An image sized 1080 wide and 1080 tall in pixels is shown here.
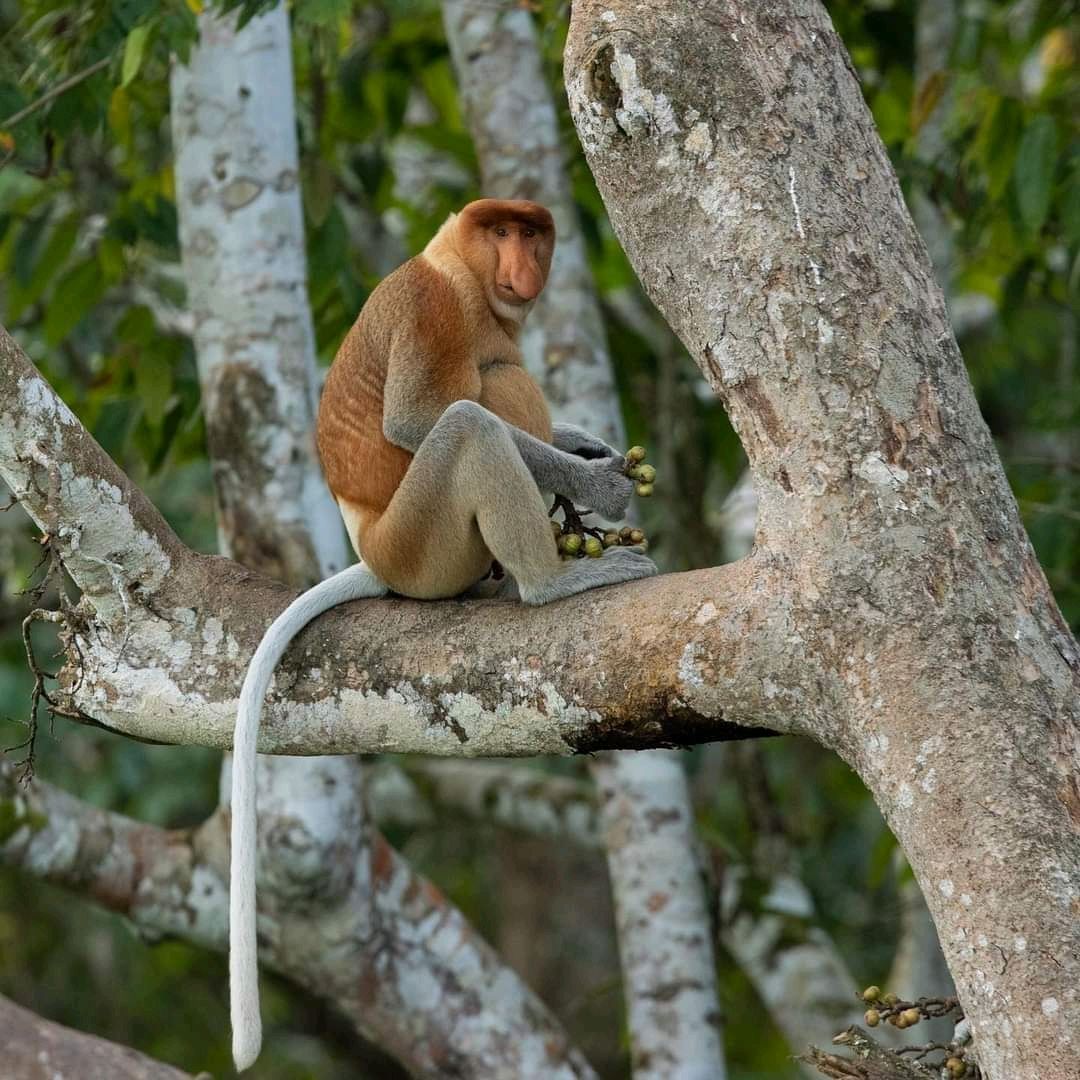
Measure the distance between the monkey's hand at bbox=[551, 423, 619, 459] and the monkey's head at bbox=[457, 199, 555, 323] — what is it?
0.27 meters

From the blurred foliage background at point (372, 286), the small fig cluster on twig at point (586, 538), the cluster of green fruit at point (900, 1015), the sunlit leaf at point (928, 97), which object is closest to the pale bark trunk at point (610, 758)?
the blurred foliage background at point (372, 286)

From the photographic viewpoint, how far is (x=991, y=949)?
1.92m

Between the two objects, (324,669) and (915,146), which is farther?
(915,146)

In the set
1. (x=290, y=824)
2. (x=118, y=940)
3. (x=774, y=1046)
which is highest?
(x=290, y=824)

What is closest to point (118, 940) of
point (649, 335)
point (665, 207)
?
point (649, 335)

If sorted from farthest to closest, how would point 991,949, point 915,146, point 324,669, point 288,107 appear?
point 915,146
point 288,107
point 324,669
point 991,949

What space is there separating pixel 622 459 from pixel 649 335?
3029 mm

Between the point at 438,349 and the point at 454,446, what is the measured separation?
31cm

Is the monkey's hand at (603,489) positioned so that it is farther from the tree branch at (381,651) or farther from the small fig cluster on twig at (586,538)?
the tree branch at (381,651)

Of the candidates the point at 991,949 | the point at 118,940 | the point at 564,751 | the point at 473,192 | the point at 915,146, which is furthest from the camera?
the point at 118,940

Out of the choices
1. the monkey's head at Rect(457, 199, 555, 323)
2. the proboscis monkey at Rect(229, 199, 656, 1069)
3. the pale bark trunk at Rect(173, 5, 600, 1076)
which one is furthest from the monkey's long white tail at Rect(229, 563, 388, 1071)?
the pale bark trunk at Rect(173, 5, 600, 1076)

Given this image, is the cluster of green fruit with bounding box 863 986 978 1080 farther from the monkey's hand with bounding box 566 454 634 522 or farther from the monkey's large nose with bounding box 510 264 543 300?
the monkey's large nose with bounding box 510 264 543 300

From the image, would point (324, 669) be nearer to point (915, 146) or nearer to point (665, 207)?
point (665, 207)

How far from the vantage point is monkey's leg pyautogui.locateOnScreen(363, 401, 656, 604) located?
2.86 metres
